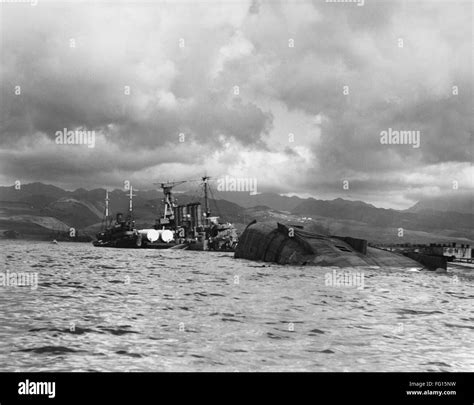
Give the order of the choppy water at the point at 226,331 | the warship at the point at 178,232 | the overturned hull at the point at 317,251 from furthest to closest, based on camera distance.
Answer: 1. the warship at the point at 178,232
2. the overturned hull at the point at 317,251
3. the choppy water at the point at 226,331

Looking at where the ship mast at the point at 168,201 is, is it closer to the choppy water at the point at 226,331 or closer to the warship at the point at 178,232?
the warship at the point at 178,232

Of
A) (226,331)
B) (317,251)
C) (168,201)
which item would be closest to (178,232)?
(168,201)

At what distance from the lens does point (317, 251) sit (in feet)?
157

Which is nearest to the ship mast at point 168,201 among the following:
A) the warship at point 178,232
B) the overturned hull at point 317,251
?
the warship at point 178,232

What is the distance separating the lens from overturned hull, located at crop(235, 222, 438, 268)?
1827 inches

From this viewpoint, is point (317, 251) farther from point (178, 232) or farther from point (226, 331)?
point (178, 232)

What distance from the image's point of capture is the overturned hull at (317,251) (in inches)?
1827

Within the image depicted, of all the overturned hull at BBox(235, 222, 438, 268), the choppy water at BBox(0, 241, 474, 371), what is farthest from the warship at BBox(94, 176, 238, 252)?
the choppy water at BBox(0, 241, 474, 371)

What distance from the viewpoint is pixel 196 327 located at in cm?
1366

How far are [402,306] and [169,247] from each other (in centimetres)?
14228

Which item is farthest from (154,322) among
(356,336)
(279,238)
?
(279,238)

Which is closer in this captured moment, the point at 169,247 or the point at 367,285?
the point at 367,285

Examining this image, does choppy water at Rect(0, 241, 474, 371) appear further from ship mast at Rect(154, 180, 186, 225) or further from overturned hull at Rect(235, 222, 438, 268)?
ship mast at Rect(154, 180, 186, 225)
